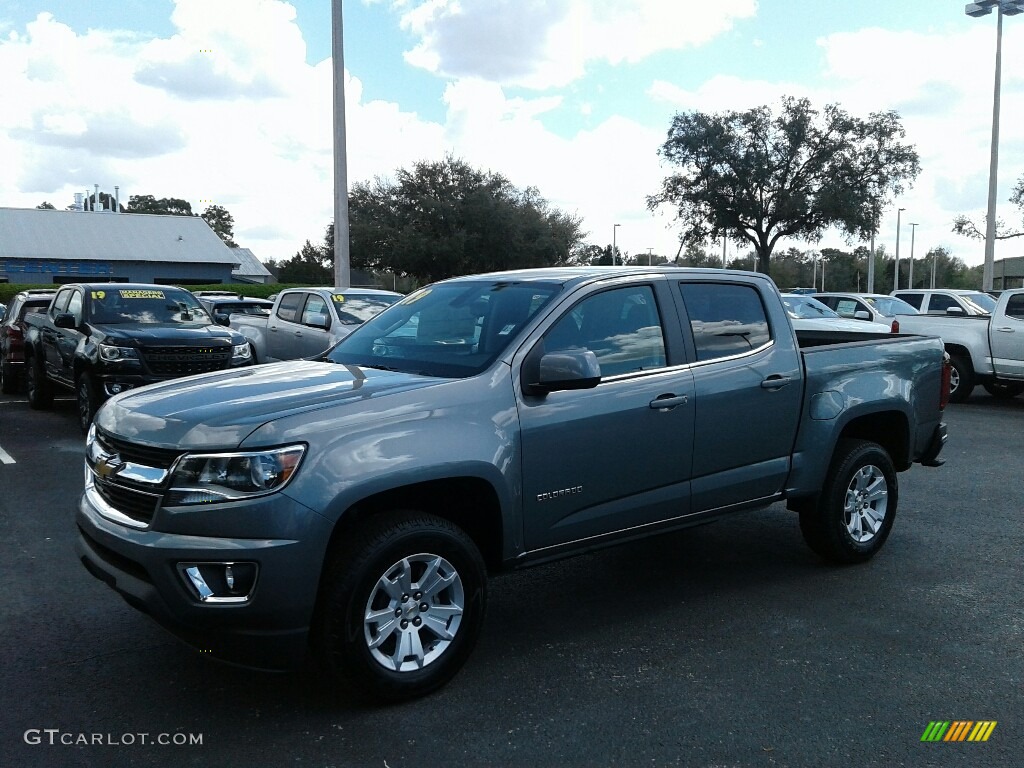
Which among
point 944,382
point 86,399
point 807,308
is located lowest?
point 86,399

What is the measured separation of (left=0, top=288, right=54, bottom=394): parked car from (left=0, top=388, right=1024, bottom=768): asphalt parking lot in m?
9.49

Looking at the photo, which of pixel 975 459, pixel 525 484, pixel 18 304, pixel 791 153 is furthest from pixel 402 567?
pixel 791 153

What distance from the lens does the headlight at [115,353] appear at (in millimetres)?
10367

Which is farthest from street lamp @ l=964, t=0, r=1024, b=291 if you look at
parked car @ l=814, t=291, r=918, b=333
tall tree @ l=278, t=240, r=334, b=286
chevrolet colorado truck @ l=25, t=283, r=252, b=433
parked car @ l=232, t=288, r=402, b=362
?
tall tree @ l=278, t=240, r=334, b=286

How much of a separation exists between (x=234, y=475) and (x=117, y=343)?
7656 millimetres

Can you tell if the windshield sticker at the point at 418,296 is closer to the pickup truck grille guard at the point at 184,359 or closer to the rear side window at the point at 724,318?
the rear side window at the point at 724,318

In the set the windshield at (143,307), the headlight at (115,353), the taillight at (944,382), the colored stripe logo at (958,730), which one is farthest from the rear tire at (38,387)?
the colored stripe logo at (958,730)

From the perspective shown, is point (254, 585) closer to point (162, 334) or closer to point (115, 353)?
point (115, 353)

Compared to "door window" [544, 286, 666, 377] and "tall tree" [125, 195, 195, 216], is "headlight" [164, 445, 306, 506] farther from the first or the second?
"tall tree" [125, 195, 195, 216]

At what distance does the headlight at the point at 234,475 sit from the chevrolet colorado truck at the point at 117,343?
730cm

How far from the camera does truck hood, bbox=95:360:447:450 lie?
12.1 ft

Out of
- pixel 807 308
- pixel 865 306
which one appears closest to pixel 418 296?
pixel 807 308

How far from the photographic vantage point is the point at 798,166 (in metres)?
37.4

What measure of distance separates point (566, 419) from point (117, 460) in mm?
1968
